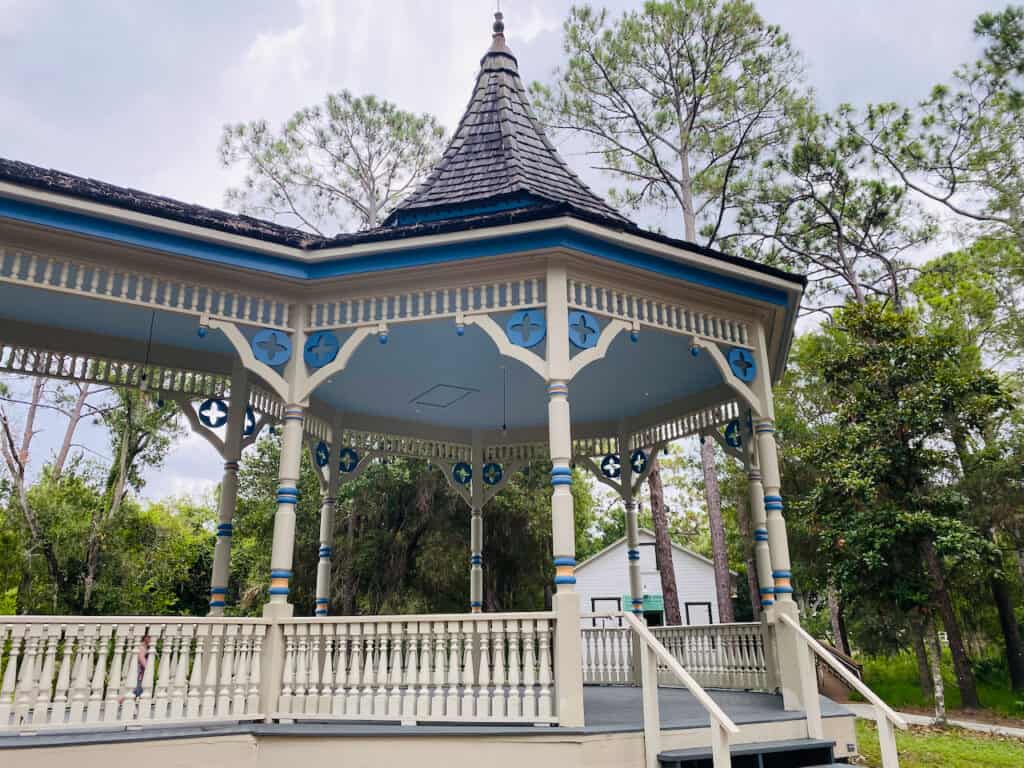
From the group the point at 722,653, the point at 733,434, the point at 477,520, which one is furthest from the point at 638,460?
the point at 722,653

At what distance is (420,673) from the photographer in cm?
497

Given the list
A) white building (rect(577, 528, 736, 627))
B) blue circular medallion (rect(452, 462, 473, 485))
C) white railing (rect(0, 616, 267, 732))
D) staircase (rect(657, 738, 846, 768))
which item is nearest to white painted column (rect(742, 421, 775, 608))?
staircase (rect(657, 738, 846, 768))

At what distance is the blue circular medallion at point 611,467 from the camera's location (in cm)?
956

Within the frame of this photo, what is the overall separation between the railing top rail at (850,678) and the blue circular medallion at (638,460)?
12.1 ft

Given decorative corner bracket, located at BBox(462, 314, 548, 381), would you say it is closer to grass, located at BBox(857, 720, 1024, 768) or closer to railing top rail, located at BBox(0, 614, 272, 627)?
railing top rail, located at BBox(0, 614, 272, 627)

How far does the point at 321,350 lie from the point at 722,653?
5.31m

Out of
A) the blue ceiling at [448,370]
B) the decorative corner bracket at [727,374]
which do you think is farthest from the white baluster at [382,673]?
the decorative corner bracket at [727,374]

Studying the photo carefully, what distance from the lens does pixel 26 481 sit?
59.6 ft

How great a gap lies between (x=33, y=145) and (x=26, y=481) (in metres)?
26.8

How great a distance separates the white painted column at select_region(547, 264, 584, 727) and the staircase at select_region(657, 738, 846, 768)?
25.6 inches

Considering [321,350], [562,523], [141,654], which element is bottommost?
[141,654]

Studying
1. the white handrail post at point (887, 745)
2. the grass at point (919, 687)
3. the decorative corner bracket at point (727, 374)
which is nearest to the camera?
the white handrail post at point (887, 745)

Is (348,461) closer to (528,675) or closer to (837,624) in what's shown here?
(528,675)

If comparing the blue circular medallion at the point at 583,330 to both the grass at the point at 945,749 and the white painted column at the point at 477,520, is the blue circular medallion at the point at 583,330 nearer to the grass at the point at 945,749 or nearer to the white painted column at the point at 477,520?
the white painted column at the point at 477,520
